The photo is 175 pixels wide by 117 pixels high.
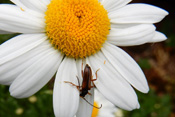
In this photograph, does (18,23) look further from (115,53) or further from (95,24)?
(115,53)

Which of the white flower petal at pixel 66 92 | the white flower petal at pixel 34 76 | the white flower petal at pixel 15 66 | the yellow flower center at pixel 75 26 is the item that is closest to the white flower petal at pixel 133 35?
the yellow flower center at pixel 75 26

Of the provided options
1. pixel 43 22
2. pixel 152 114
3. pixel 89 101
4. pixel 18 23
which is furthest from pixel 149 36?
pixel 152 114

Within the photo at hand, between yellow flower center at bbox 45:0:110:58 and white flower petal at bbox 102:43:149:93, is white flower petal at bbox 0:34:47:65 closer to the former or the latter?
yellow flower center at bbox 45:0:110:58

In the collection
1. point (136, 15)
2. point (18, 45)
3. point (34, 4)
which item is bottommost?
point (18, 45)

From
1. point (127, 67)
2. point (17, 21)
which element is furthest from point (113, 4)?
point (17, 21)

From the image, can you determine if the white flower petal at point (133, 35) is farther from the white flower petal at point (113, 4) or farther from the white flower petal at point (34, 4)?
the white flower petal at point (34, 4)

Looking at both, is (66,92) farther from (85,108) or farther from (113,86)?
(113,86)
